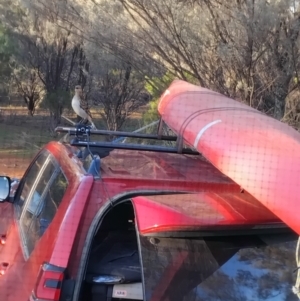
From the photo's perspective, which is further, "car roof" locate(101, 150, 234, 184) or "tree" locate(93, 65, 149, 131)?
"tree" locate(93, 65, 149, 131)

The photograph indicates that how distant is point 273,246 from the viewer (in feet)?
6.49

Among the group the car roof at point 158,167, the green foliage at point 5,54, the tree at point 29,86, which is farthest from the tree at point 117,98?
the car roof at point 158,167

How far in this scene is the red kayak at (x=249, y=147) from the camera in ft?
4.95

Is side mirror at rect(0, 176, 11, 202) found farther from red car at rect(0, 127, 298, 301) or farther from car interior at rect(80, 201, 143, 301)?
car interior at rect(80, 201, 143, 301)

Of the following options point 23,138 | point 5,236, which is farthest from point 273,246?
point 23,138

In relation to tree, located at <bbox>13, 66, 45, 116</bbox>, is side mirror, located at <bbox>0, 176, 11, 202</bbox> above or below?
above

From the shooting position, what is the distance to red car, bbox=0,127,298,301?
6.27 ft

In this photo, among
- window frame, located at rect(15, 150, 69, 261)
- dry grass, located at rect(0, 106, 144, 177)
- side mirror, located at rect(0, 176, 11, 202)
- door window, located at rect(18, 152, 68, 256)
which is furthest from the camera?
dry grass, located at rect(0, 106, 144, 177)

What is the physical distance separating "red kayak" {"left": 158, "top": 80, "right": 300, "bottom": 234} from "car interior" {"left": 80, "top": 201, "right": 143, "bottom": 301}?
52 centimetres

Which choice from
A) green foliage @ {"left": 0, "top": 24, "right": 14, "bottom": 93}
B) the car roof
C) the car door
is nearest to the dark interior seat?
the car door

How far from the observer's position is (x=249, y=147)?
1.76 metres

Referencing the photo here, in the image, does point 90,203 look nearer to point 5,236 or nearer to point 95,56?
point 5,236

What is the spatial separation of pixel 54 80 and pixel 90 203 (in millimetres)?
13268

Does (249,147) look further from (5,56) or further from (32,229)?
(5,56)
